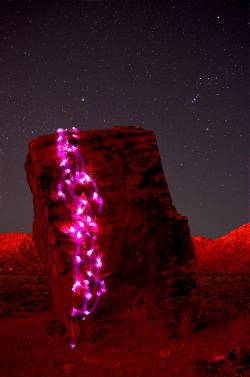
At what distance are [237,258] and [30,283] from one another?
14770mm

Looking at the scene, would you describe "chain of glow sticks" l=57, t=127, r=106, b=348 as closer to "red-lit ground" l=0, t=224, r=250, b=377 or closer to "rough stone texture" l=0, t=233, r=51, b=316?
"red-lit ground" l=0, t=224, r=250, b=377

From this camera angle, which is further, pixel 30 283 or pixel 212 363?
pixel 30 283

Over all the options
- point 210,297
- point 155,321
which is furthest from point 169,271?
point 210,297

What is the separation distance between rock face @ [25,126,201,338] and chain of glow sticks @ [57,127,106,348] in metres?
0.11

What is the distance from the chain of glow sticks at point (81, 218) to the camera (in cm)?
620

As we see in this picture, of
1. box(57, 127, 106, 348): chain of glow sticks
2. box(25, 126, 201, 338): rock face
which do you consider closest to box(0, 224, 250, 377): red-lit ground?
box(25, 126, 201, 338): rock face

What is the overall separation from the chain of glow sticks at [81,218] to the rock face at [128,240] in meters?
0.11

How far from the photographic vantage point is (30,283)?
16016mm

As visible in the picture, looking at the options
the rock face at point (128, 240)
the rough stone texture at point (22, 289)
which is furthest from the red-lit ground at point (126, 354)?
the rough stone texture at point (22, 289)

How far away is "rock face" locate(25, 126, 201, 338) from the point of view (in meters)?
6.30

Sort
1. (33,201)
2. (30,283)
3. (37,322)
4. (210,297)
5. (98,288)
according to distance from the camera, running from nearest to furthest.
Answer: (98,288), (33,201), (37,322), (210,297), (30,283)

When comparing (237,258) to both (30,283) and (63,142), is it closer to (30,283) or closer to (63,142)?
(30,283)

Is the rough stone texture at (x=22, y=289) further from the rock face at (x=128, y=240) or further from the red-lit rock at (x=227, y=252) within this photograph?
the red-lit rock at (x=227, y=252)

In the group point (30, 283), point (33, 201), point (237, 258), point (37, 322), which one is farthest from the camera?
point (237, 258)
